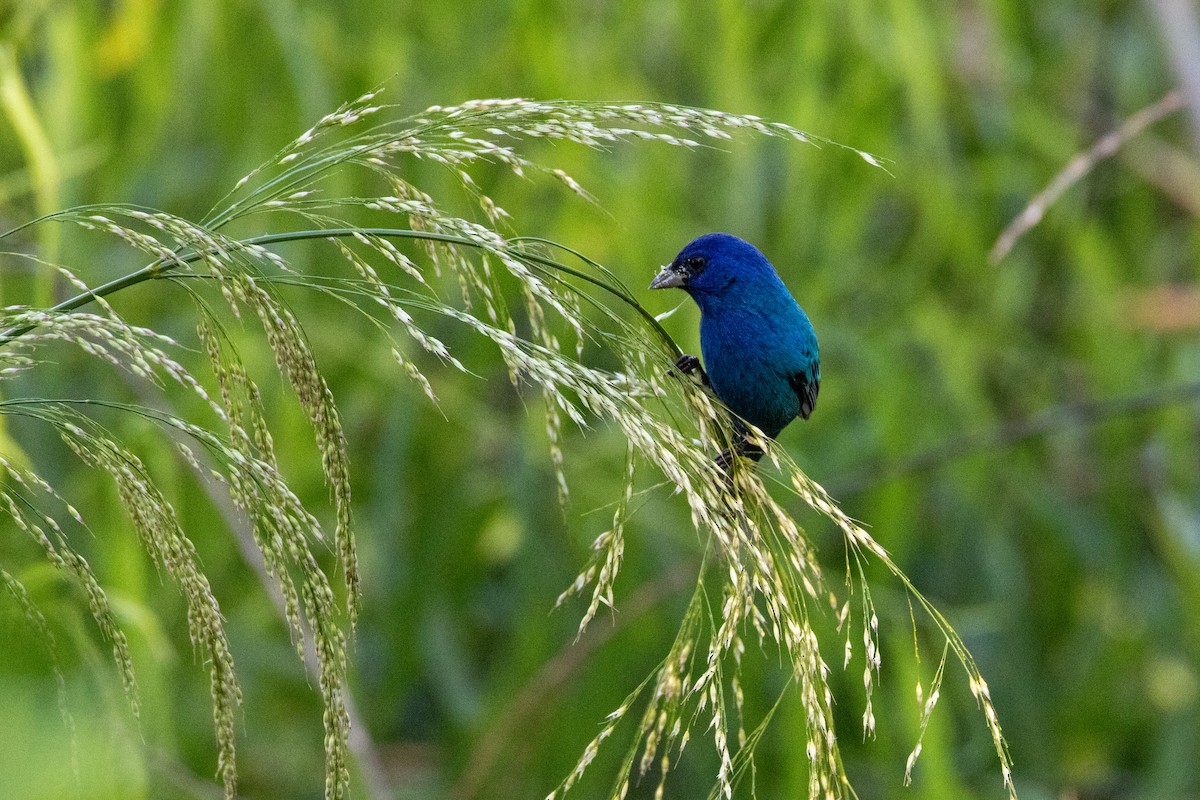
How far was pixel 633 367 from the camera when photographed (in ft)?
4.71

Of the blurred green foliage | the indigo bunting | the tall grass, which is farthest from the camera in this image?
the blurred green foliage

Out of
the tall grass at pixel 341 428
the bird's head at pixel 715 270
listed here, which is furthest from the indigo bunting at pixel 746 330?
the tall grass at pixel 341 428

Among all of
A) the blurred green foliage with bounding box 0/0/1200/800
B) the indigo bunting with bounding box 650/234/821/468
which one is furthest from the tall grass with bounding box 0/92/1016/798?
the blurred green foliage with bounding box 0/0/1200/800

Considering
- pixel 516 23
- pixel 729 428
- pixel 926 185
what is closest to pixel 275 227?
pixel 516 23

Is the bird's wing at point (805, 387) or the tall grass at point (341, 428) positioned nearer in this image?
the tall grass at point (341, 428)

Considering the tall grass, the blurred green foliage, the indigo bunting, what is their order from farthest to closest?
1. the blurred green foliage
2. the indigo bunting
3. the tall grass

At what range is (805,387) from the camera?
2.26 m

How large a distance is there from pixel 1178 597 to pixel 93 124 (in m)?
3.56

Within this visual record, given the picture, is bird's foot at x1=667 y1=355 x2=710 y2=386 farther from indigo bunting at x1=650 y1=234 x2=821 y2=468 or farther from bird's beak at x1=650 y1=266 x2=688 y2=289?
bird's beak at x1=650 y1=266 x2=688 y2=289

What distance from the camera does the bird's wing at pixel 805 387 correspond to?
2.23m

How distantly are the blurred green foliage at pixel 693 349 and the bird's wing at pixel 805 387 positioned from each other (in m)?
0.76

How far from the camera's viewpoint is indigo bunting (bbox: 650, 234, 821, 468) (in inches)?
85.7

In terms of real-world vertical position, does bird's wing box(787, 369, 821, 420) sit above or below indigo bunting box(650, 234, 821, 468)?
below

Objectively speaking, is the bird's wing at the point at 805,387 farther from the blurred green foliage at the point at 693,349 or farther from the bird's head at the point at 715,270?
the blurred green foliage at the point at 693,349
